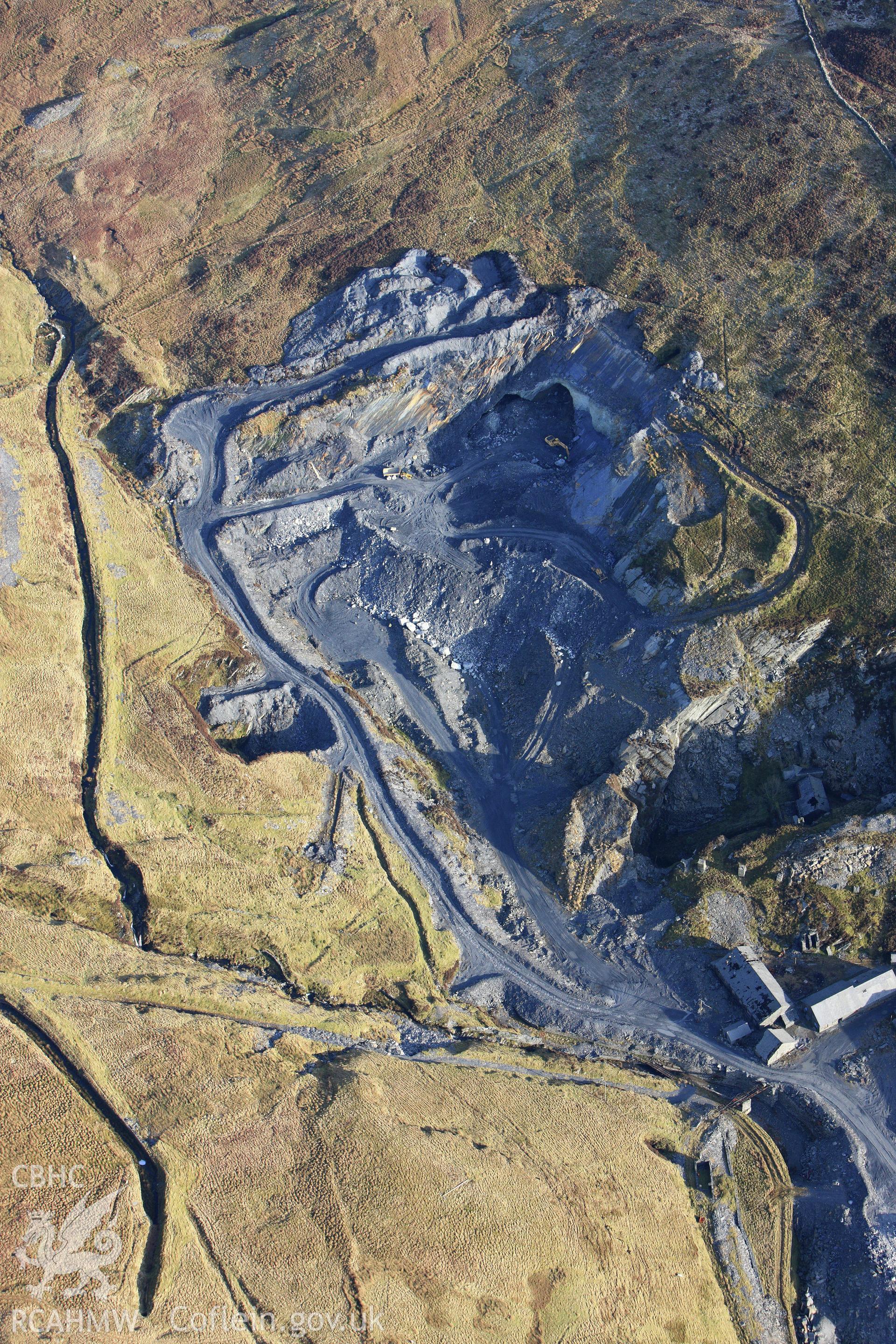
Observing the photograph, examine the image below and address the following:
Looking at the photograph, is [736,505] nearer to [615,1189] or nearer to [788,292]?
[788,292]

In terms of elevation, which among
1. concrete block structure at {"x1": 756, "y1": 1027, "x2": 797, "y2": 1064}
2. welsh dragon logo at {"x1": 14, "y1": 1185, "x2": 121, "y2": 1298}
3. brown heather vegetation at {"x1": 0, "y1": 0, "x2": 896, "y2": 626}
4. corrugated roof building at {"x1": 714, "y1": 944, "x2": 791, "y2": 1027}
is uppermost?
brown heather vegetation at {"x1": 0, "y1": 0, "x2": 896, "y2": 626}

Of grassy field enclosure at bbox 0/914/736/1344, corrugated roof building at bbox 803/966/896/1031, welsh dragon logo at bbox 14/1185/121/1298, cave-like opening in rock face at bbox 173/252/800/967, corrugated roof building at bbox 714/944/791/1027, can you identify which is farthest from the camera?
cave-like opening in rock face at bbox 173/252/800/967

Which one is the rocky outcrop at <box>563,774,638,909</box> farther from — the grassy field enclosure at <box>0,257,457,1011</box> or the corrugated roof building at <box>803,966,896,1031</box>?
the corrugated roof building at <box>803,966,896,1031</box>

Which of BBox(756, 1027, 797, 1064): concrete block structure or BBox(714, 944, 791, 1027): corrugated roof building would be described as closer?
BBox(756, 1027, 797, 1064): concrete block structure

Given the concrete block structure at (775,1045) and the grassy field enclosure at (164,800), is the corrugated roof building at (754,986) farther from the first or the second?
the grassy field enclosure at (164,800)

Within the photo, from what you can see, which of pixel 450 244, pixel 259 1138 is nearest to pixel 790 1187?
pixel 259 1138

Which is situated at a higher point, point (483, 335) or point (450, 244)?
point (450, 244)

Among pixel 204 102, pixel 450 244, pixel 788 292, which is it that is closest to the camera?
pixel 788 292

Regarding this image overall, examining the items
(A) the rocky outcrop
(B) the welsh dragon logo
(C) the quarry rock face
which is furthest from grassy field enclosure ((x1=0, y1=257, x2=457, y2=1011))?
(B) the welsh dragon logo
